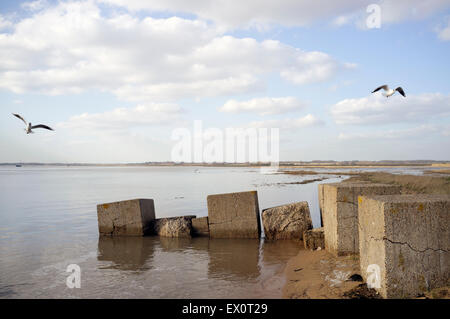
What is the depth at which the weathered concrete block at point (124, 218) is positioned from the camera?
959cm

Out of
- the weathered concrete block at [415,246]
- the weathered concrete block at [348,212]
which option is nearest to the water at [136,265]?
the weathered concrete block at [348,212]

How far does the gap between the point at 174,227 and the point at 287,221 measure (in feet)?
10.2

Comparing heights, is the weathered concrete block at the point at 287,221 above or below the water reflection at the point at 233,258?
above

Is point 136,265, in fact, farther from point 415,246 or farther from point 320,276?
point 415,246

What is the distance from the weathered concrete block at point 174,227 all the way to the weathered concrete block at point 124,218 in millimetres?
318

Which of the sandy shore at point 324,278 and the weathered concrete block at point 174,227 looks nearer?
the sandy shore at point 324,278

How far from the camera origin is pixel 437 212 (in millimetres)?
4078

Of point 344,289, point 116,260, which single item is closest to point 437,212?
point 344,289

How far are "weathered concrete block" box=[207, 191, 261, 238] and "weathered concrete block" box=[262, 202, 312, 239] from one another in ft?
1.07

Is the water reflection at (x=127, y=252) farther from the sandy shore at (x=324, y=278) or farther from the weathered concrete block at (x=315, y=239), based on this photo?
the weathered concrete block at (x=315, y=239)

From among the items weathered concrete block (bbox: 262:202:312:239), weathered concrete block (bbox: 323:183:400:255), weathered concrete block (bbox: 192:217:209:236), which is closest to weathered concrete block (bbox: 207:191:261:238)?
weathered concrete block (bbox: 192:217:209:236)

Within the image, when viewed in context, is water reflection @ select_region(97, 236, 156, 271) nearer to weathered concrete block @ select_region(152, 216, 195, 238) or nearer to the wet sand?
weathered concrete block @ select_region(152, 216, 195, 238)

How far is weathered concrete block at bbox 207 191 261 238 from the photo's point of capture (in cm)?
896
